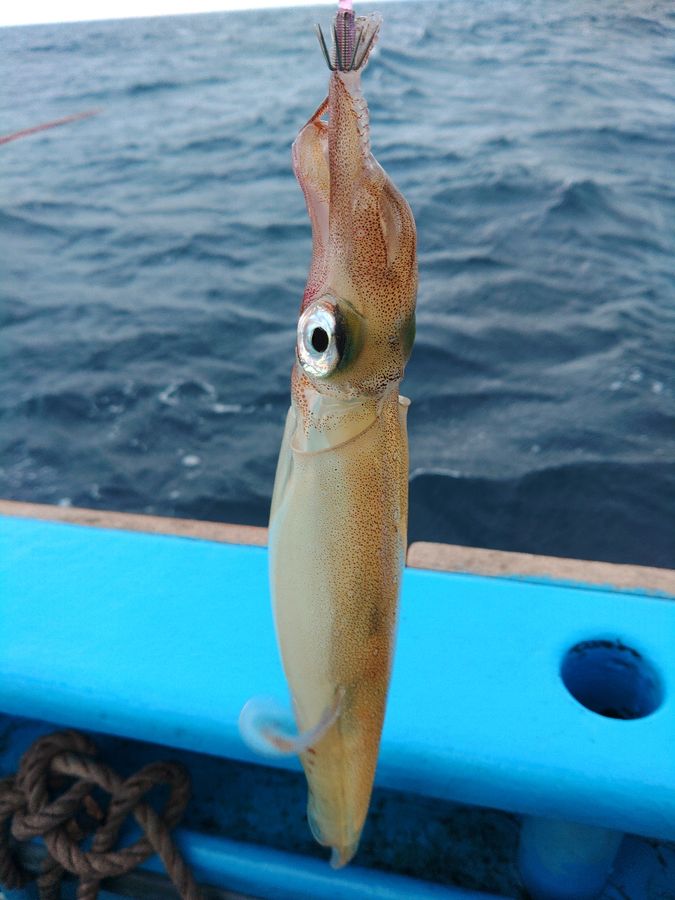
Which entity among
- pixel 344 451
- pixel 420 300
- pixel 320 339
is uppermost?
pixel 320 339

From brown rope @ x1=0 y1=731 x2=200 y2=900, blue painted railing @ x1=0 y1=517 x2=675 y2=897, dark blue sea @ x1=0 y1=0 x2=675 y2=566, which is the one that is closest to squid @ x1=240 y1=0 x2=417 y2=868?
dark blue sea @ x1=0 y1=0 x2=675 y2=566

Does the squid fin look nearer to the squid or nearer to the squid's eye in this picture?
the squid

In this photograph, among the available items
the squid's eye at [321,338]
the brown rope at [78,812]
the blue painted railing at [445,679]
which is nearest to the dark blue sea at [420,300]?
the squid's eye at [321,338]

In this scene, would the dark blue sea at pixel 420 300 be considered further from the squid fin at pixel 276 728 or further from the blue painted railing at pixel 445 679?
the blue painted railing at pixel 445 679

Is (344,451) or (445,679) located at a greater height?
(344,451)

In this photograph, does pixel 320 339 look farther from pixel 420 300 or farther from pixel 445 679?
pixel 420 300

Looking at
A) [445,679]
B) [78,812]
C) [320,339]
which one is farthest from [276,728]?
[78,812]

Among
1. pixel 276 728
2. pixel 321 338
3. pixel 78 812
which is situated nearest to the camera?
pixel 321 338
